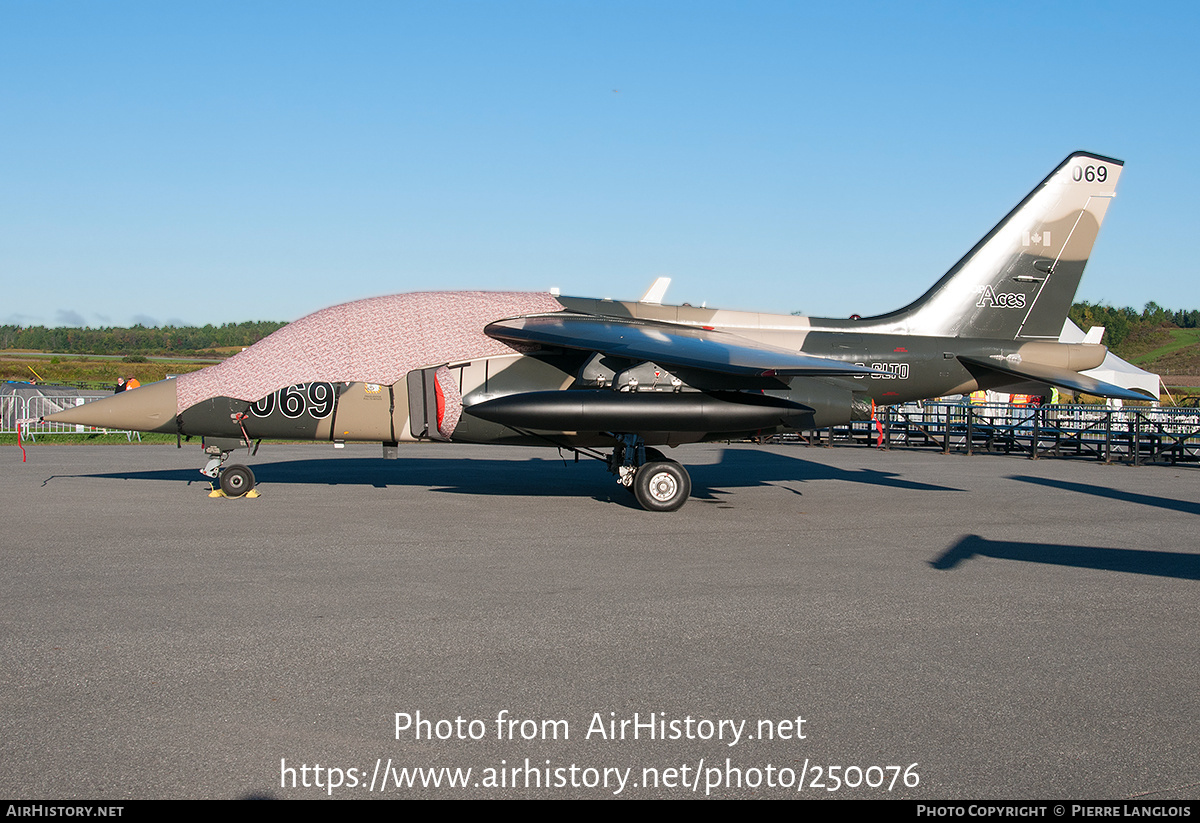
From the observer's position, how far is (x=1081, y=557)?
9477 mm

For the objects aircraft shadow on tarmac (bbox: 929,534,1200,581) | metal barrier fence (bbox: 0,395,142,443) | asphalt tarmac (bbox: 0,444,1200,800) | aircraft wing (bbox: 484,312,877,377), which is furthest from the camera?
metal barrier fence (bbox: 0,395,142,443)

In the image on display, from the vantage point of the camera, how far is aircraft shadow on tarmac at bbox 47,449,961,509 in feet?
49.8

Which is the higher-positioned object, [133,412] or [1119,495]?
[133,412]

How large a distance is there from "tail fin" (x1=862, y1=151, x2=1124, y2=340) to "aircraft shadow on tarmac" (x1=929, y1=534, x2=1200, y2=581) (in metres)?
5.29

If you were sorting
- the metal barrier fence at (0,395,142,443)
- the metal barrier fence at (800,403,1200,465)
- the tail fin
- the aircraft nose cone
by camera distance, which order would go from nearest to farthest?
1. the aircraft nose cone
2. the tail fin
3. the metal barrier fence at (800,403,1200,465)
4. the metal barrier fence at (0,395,142,443)

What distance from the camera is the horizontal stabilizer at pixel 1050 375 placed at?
509 inches

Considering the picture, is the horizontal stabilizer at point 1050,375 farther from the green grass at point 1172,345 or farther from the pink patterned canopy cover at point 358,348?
the green grass at point 1172,345

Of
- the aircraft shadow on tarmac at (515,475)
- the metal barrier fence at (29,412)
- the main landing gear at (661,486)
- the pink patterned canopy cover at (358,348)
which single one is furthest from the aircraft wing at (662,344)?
the metal barrier fence at (29,412)

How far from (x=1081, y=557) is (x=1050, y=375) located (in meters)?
5.09

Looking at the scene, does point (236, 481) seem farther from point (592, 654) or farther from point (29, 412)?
point (29, 412)

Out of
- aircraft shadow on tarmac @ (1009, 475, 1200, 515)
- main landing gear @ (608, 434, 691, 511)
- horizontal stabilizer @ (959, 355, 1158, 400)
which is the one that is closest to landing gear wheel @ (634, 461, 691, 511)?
main landing gear @ (608, 434, 691, 511)

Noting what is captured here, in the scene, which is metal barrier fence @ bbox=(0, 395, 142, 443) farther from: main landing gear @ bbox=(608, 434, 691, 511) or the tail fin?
the tail fin

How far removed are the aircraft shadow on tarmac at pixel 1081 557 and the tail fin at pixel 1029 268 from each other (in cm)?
529

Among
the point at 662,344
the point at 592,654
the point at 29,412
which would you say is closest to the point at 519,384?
the point at 662,344
